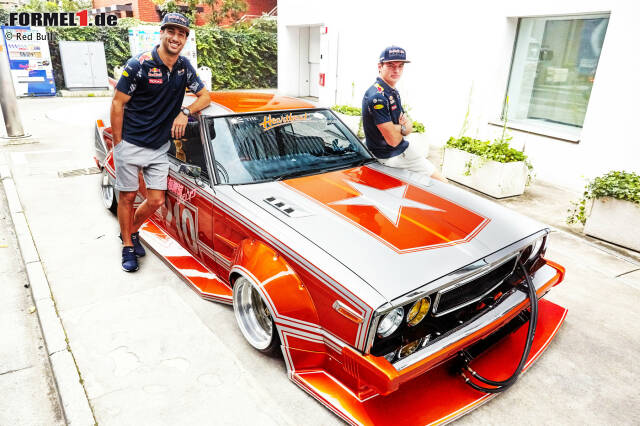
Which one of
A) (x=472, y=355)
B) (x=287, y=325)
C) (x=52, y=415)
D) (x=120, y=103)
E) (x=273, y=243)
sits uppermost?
(x=120, y=103)

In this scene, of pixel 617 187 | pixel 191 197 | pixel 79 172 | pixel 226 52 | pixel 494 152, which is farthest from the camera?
pixel 226 52

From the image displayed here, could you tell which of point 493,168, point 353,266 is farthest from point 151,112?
point 493,168

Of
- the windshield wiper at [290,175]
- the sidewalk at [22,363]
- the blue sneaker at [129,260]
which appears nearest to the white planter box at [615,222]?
the windshield wiper at [290,175]

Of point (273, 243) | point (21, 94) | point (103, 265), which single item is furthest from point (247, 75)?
point (273, 243)

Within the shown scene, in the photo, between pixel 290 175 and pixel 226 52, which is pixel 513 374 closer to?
pixel 290 175

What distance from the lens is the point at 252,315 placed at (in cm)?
305

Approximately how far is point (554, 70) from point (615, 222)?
3.52 meters

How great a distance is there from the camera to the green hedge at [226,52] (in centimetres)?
1770

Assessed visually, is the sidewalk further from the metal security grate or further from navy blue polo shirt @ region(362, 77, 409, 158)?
navy blue polo shirt @ region(362, 77, 409, 158)

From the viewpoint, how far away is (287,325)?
2.56m

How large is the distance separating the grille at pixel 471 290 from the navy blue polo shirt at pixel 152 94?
2673 mm

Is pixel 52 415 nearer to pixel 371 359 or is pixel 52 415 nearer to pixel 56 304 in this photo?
pixel 56 304

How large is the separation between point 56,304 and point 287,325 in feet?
7.02

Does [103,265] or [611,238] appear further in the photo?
[611,238]
